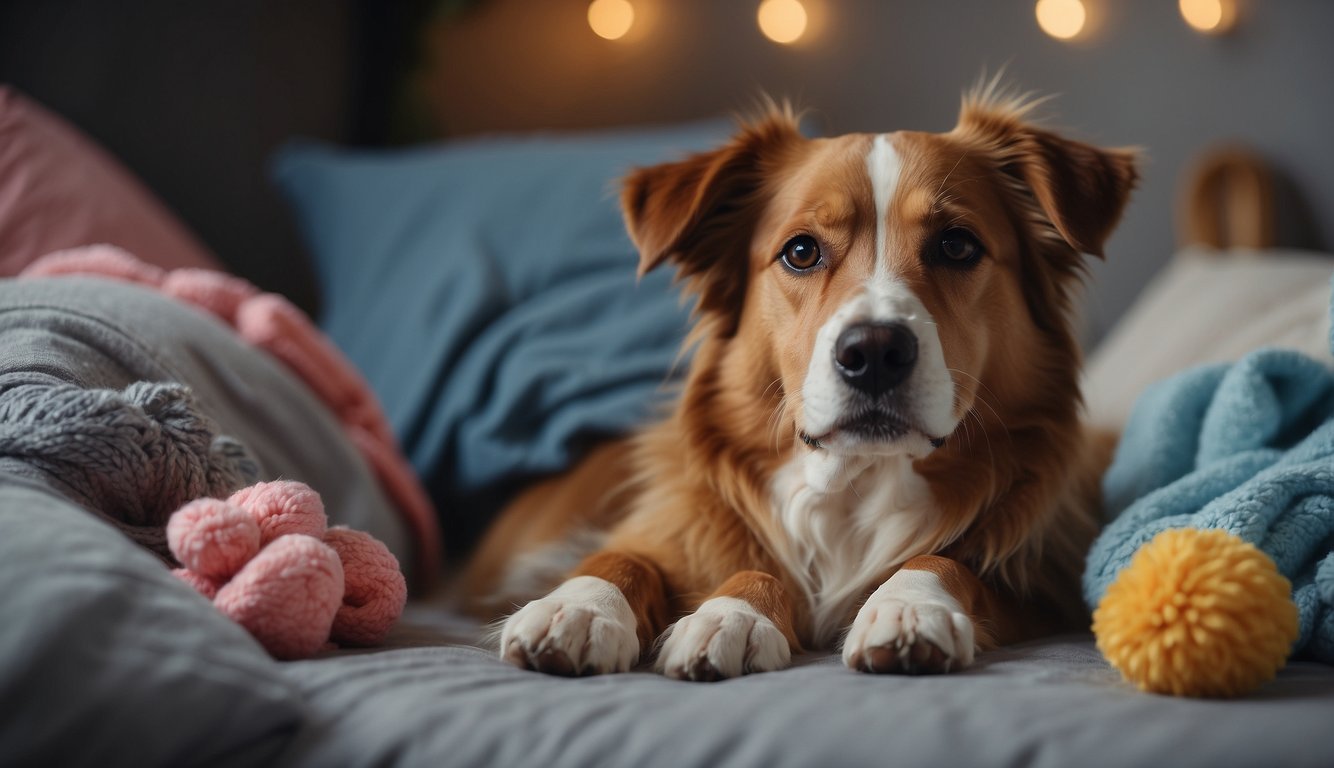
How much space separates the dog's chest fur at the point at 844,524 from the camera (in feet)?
4.93

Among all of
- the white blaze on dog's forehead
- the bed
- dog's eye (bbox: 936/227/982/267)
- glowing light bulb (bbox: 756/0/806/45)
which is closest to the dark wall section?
the bed

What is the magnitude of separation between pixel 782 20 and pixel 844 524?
210cm

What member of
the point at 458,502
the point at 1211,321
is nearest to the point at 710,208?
the point at 458,502

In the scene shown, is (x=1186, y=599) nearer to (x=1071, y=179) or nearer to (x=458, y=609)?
(x=1071, y=179)

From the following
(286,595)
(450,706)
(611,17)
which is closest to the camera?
(450,706)

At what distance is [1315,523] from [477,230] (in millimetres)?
1853

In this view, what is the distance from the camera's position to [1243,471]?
1.38 m

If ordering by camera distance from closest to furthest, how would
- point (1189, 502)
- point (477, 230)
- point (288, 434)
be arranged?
point (1189, 502) < point (288, 434) < point (477, 230)

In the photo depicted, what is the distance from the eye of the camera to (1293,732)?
34.8 inches

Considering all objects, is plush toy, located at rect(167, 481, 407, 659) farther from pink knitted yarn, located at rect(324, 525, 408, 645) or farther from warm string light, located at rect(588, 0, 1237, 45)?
warm string light, located at rect(588, 0, 1237, 45)

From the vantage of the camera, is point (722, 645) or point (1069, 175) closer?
point (722, 645)

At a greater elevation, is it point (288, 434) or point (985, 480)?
point (985, 480)

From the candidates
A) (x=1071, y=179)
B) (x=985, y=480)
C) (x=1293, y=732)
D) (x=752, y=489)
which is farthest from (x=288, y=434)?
(x=1293, y=732)

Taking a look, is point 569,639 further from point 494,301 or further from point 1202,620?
point 494,301
